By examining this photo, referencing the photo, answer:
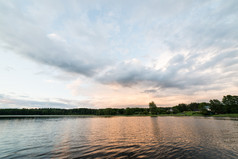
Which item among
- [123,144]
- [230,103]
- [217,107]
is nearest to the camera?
[123,144]

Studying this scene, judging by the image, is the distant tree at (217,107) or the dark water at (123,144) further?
the distant tree at (217,107)

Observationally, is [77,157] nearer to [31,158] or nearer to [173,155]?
[31,158]

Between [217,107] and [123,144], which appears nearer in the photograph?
[123,144]

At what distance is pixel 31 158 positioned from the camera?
17.8 meters

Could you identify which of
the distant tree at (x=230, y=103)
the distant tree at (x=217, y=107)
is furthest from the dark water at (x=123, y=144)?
the distant tree at (x=217, y=107)

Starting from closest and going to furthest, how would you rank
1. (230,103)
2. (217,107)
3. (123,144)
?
(123,144) < (217,107) < (230,103)

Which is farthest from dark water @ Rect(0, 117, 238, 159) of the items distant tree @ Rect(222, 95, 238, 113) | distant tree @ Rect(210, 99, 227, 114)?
distant tree @ Rect(210, 99, 227, 114)

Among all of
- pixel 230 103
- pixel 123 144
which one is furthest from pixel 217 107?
pixel 123 144

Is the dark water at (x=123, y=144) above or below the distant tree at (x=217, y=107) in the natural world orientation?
below

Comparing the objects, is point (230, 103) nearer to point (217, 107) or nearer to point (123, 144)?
point (217, 107)

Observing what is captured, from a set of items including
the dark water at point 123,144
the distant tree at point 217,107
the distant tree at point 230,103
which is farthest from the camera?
the distant tree at point 217,107

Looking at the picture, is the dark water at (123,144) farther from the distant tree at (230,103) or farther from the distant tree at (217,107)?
the distant tree at (217,107)

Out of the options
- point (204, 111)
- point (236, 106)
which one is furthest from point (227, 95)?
point (204, 111)

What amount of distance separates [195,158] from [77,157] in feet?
58.0
